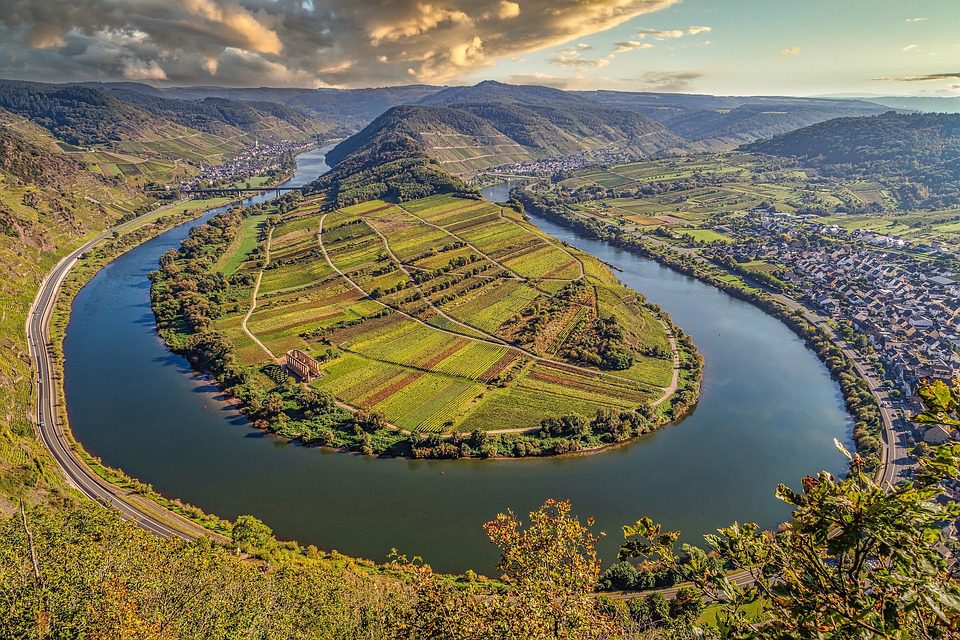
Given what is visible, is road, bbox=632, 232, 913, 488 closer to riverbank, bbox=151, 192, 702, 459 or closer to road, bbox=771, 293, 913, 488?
road, bbox=771, 293, 913, 488

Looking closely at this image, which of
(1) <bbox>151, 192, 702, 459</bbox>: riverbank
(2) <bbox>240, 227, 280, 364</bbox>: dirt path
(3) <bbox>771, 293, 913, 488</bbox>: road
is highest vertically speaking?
(2) <bbox>240, 227, 280, 364</bbox>: dirt path

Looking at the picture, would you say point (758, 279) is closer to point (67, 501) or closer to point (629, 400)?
point (629, 400)

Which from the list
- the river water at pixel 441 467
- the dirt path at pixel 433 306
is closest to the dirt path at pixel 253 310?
the river water at pixel 441 467

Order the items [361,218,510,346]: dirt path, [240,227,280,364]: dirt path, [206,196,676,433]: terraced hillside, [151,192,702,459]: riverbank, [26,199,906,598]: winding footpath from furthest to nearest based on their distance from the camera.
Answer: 1. [361,218,510,346]: dirt path
2. [240,227,280,364]: dirt path
3. [206,196,676,433]: terraced hillside
4. [151,192,702,459]: riverbank
5. [26,199,906,598]: winding footpath

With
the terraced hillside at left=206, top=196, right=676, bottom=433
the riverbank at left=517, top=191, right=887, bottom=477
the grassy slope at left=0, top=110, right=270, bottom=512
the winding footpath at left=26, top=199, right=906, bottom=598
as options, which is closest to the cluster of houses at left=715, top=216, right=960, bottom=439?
the riverbank at left=517, top=191, right=887, bottom=477

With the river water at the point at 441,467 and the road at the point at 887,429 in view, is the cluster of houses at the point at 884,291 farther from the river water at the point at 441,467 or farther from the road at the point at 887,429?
the river water at the point at 441,467

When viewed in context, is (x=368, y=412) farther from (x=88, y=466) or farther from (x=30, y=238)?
(x=30, y=238)
